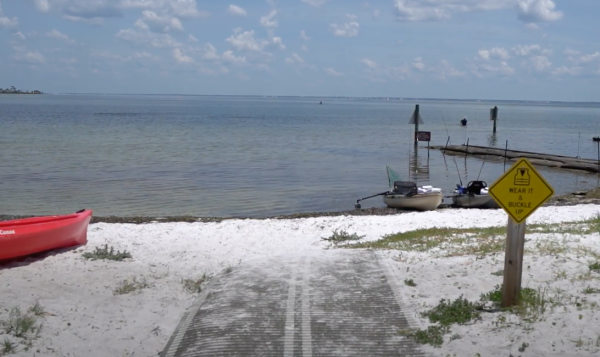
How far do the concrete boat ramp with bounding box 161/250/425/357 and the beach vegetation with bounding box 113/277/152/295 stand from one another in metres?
0.95

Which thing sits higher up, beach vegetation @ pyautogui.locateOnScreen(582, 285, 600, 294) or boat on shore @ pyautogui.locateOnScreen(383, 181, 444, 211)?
beach vegetation @ pyautogui.locateOnScreen(582, 285, 600, 294)

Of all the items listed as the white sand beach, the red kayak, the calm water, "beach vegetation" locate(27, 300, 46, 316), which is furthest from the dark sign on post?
"beach vegetation" locate(27, 300, 46, 316)

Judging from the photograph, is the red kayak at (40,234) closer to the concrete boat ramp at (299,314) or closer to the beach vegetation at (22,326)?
the beach vegetation at (22,326)

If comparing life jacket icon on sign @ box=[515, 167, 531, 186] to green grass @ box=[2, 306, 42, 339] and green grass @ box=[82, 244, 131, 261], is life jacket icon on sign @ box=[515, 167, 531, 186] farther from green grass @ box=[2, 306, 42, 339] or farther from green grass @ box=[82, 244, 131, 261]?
green grass @ box=[82, 244, 131, 261]

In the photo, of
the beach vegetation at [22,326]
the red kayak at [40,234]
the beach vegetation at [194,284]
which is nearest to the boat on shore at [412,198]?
the red kayak at [40,234]

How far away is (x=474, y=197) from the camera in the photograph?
21.1 m

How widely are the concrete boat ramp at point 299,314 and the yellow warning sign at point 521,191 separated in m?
1.75

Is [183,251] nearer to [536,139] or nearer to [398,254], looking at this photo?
[398,254]

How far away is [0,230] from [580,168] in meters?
32.4

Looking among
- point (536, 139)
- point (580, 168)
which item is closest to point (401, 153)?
point (580, 168)

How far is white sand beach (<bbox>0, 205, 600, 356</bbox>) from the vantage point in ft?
21.3

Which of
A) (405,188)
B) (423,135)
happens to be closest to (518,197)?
(405,188)

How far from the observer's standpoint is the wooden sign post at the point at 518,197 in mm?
6816

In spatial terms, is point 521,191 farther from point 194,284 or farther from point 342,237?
point 342,237
